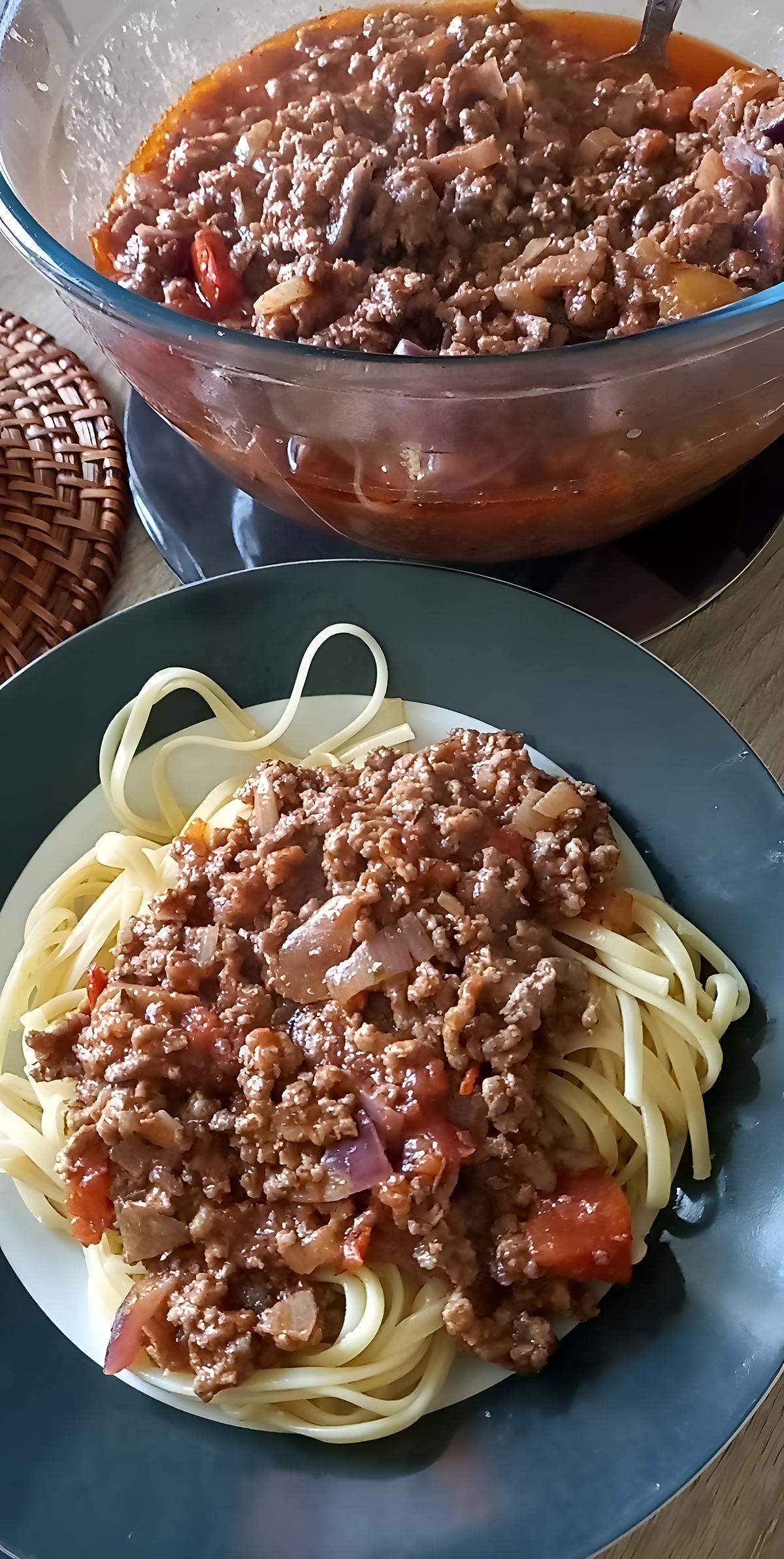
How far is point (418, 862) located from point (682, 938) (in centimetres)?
42

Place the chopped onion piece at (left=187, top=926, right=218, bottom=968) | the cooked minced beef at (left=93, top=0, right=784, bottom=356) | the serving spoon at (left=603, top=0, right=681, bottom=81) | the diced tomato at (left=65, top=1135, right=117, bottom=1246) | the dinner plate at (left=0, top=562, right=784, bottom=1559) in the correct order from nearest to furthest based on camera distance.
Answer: the dinner plate at (left=0, top=562, right=784, bottom=1559) < the diced tomato at (left=65, top=1135, right=117, bottom=1246) < the chopped onion piece at (left=187, top=926, right=218, bottom=968) < the cooked minced beef at (left=93, top=0, right=784, bottom=356) < the serving spoon at (left=603, top=0, right=681, bottom=81)

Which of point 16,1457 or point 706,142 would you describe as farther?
point 706,142

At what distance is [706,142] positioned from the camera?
2.04 metres

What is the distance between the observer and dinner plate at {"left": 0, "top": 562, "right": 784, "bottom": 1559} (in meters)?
1.40

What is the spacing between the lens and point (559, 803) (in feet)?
5.81

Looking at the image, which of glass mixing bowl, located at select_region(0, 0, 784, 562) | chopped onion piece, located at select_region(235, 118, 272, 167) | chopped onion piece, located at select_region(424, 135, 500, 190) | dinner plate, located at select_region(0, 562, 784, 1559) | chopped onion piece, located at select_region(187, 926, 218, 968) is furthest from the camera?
chopped onion piece, located at select_region(235, 118, 272, 167)

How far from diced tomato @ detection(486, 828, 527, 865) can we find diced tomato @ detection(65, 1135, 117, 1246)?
0.71 meters

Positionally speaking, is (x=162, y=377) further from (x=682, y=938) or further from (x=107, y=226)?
(x=682, y=938)

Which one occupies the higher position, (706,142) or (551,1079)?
(706,142)

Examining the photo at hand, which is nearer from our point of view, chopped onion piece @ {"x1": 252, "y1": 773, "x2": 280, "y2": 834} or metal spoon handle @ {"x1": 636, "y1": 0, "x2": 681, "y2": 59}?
chopped onion piece @ {"x1": 252, "y1": 773, "x2": 280, "y2": 834}

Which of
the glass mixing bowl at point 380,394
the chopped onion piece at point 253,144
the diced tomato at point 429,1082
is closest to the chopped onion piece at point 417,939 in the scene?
the diced tomato at point 429,1082

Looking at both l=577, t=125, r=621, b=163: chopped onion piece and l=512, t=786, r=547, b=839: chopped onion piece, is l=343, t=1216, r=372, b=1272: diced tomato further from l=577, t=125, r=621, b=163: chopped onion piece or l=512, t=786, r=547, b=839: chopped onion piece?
l=577, t=125, r=621, b=163: chopped onion piece

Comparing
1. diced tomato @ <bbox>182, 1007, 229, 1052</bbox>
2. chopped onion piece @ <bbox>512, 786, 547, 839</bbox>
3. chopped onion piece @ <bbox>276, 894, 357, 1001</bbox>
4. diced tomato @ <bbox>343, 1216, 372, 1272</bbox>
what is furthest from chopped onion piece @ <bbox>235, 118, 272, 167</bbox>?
diced tomato @ <bbox>343, 1216, 372, 1272</bbox>

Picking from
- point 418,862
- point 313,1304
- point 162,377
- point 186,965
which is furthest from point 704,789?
point 162,377
